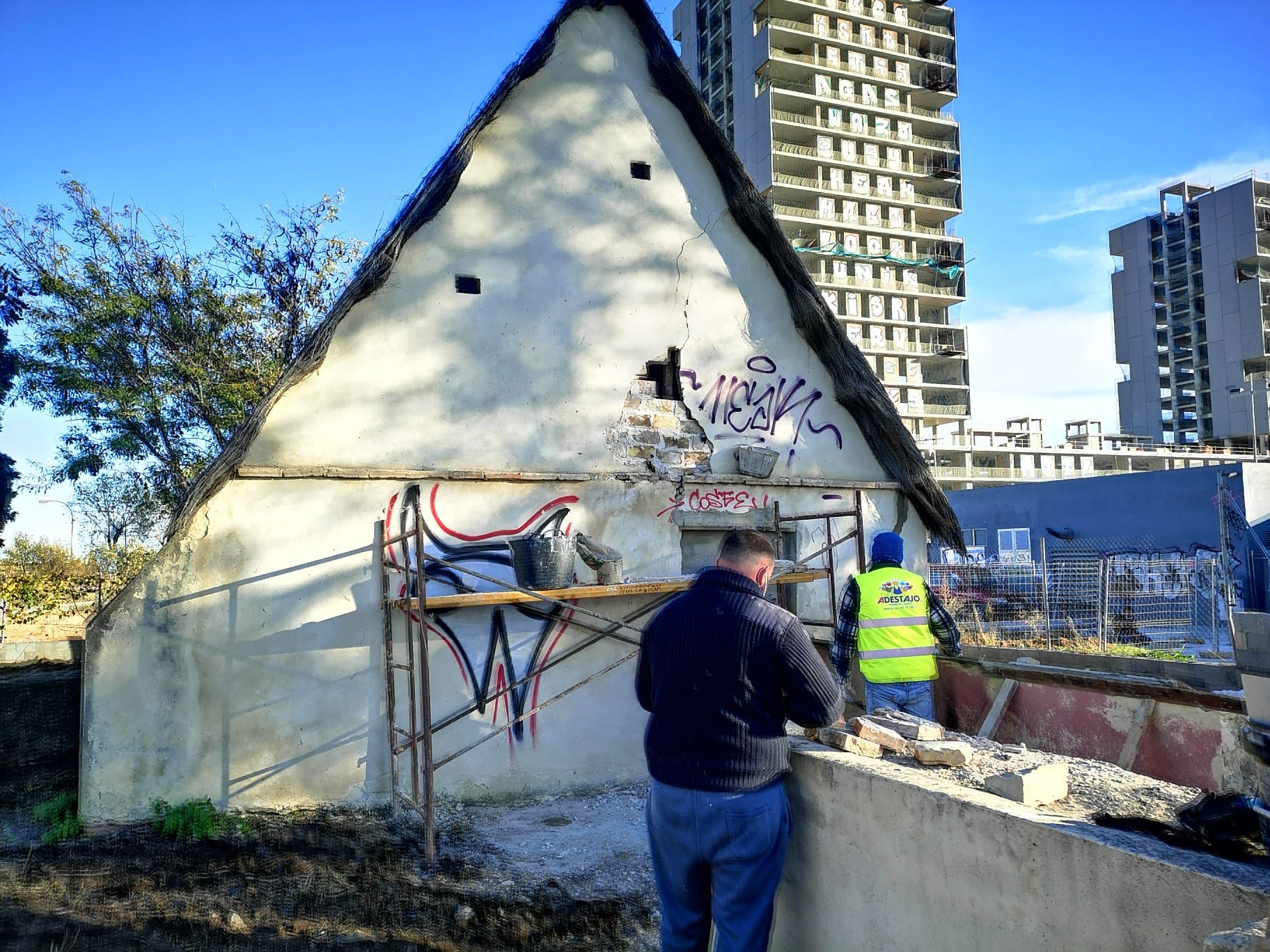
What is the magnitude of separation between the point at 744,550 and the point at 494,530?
4.72 meters

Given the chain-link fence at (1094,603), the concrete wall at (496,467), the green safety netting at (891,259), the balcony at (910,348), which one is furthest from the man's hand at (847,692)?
the balcony at (910,348)

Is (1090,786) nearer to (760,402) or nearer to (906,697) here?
(906,697)

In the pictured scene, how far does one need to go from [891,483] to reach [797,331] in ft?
6.45

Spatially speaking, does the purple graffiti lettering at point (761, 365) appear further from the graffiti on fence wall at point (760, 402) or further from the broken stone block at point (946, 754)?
the broken stone block at point (946, 754)

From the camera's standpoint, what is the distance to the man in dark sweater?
319 cm

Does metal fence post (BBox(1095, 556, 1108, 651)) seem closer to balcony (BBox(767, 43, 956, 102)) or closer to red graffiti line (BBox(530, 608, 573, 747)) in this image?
red graffiti line (BBox(530, 608, 573, 747))

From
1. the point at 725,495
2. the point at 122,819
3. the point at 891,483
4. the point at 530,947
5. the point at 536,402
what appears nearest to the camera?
the point at 530,947

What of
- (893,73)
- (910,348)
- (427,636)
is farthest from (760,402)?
(893,73)

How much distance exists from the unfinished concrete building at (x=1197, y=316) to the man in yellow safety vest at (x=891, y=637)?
68.3 meters

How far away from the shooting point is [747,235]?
9.16 metres

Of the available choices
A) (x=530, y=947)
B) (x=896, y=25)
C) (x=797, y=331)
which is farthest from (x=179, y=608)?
(x=896, y=25)

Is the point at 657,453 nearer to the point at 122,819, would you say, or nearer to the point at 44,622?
the point at 122,819

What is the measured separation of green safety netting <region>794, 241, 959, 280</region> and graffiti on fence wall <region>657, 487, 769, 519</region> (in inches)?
1856

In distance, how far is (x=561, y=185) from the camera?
27.5 feet
